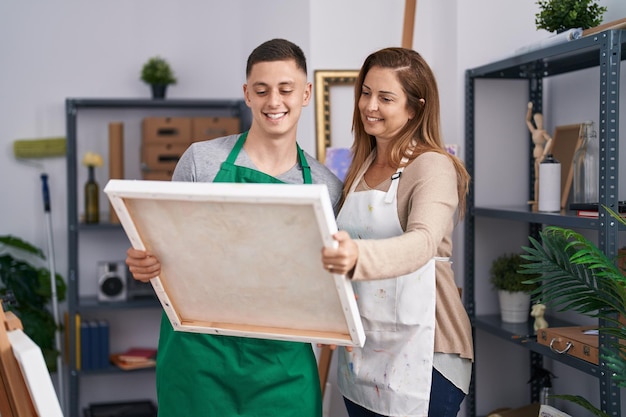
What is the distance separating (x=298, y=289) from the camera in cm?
170

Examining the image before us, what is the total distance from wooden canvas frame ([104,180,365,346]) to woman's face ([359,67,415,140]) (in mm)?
573

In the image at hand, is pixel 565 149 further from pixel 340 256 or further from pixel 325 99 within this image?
pixel 340 256

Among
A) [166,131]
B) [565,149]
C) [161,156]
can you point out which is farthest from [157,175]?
[565,149]

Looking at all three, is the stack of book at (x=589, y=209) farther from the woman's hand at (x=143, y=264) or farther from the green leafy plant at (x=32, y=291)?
the green leafy plant at (x=32, y=291)

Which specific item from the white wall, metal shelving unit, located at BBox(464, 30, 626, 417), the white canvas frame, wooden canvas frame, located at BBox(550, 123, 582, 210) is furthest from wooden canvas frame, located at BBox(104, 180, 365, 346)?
the white wall

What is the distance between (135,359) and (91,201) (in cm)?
87

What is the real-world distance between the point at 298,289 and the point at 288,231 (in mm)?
169

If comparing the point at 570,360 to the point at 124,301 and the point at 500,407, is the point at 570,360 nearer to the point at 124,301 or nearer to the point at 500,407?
the point at 500,407

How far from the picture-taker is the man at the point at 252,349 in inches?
79.5

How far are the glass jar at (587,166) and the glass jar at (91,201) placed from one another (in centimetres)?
261

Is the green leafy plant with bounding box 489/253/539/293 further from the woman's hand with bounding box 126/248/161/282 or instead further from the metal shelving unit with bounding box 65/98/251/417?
the metal shelving unit with bounding box 65/98/251/417

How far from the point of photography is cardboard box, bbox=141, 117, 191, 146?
4352 mm

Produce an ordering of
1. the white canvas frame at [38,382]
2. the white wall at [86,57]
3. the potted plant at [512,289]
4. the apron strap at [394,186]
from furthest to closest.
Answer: the white wall at [86,57]
the potted plant at [512,289]
the apron strap at [394,186]
the white canvas frame at [38,382]

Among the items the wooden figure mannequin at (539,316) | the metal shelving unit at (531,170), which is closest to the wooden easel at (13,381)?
the metal shelving unit at (531,170)
